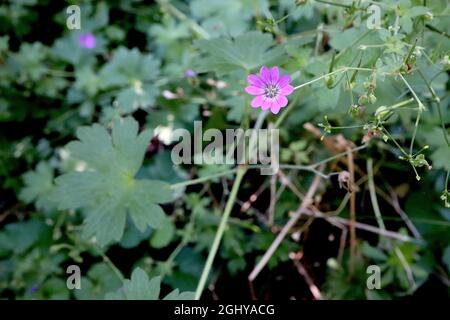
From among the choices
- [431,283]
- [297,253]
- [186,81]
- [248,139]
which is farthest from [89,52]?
[431,283]

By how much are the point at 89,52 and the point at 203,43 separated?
104 centimetres

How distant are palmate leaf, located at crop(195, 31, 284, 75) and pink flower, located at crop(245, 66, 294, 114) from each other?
10.7 inches

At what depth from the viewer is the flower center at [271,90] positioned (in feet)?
3.86

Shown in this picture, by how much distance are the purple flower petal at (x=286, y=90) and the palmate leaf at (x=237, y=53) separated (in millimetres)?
339

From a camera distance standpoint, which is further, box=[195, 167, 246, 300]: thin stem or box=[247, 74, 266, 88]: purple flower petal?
box=[195, 167, 246, 300]: thin stem

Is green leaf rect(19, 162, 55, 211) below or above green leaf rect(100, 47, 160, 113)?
below

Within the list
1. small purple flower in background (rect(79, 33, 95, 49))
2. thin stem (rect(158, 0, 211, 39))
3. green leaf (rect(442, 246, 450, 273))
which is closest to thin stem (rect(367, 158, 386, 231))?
green leaf (rect(442, 246, 450, 273))

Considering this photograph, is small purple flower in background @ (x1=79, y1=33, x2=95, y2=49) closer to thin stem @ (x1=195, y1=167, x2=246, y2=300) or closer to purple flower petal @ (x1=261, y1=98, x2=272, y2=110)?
thin stem @ (x1=195, y1=167, x2=246, y2=300)

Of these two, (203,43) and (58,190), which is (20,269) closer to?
(58,190)

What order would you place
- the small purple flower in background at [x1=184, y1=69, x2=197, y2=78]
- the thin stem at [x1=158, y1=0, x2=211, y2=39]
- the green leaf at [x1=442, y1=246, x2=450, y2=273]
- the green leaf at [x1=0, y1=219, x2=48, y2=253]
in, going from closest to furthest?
1. the green leaf at [x1=442, y1=246, x2=450, y2=273]
2. the green leaf at [x1=0, y1=219, x2=48, y2=253]
3. the small purple flower in background at [x1=184, y1=69, x2=197, y2=78]
4. the thin stem at [x1=158, y1=0, x2=211, y2=39]

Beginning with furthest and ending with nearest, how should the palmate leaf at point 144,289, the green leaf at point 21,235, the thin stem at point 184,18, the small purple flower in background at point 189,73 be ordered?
the thin stem at point 184,18 → the small purple flower in background at point 189,73 → the green leaf at point 21,235 → the palmate leaf at point 144,289

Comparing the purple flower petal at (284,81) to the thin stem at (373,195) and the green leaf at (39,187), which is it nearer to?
the thin stem at (373,195)

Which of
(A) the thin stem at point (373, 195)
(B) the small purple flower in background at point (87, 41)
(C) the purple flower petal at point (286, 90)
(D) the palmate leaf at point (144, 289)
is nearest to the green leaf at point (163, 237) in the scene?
(D) the palmate leaf at point (144, 289)

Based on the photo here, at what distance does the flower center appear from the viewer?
46.4 inches
